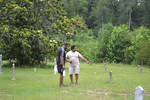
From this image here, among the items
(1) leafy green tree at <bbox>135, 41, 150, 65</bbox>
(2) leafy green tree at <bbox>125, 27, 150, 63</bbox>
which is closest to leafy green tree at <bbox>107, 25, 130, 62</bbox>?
(2) leafy green tree at <bbox>125, 27, 150, 63</bbox>

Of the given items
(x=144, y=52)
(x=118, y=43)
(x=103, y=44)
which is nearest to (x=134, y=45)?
(x=118, y=43)

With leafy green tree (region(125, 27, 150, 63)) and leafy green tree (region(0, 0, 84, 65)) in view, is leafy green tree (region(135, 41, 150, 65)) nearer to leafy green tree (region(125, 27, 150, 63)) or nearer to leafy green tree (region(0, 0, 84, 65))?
leafy green tree (region(125, 27, 150, 63))

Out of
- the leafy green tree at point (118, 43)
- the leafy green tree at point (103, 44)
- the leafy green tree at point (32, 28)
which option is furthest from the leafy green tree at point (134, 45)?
the leafy green tree at point (32, 28)

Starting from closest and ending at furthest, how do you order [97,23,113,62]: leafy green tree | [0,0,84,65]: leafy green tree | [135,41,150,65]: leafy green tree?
[0,0,84,65]: leafy green tree, [135,41,150,65]: leafy green tree, [97,23,113,62]: leafy green tree

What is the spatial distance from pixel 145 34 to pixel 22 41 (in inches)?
1124

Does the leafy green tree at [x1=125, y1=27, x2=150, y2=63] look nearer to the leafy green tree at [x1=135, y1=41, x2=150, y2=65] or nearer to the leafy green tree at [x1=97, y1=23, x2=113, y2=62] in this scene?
the leafy green tree at [x1=97, y1=23, x2=113, y2=62]

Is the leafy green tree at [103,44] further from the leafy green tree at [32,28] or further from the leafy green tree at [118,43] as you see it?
the leafy green tree at [32,28]

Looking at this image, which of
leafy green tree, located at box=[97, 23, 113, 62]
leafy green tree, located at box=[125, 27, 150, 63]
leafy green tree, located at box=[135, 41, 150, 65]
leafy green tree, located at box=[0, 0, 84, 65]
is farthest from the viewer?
leafy green tree, located at box=[97, 23, 113, 62]

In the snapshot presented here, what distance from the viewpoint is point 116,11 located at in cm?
8294

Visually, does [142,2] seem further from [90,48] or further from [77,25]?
[77,25]

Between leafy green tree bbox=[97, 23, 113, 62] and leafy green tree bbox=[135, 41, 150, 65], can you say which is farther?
leafy green tree bbox=[97, 23, 113, 62]

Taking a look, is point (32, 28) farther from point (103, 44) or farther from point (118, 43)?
point (103, 44)

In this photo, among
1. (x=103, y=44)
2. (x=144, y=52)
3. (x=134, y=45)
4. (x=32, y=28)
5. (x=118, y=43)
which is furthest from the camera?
(x=103, y=44)

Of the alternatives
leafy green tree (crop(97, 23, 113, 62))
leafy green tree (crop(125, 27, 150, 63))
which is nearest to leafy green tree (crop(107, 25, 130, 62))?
leafy green tree (crop(97, 23, 113, 62))
